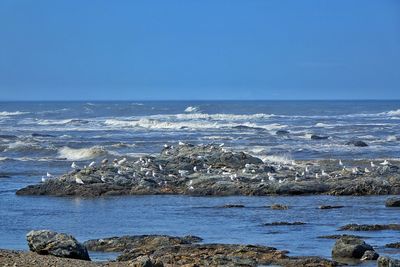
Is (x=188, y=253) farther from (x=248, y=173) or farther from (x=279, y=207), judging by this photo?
(x=248, y=173)

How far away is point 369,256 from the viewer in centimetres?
1509

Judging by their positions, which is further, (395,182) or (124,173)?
(124,173)

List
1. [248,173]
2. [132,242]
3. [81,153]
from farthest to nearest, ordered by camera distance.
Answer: [81,153], [248,173], [132,242]

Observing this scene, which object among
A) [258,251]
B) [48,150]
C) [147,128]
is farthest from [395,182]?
[147,128]

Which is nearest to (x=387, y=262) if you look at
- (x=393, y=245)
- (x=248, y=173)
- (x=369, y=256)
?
(x=369, y=256)

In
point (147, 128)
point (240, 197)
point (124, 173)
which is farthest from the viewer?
point (147, 128)

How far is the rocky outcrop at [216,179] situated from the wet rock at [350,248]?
10200 mm

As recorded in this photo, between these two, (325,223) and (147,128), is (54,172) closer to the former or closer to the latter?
(325,223)

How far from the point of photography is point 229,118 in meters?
96.9

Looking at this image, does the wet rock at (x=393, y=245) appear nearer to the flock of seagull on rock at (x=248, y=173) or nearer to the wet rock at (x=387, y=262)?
the wet rock at (x=387, y=262)

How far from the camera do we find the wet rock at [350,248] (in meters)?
15.2

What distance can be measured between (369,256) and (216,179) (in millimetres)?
12778

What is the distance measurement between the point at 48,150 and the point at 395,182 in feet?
77.0

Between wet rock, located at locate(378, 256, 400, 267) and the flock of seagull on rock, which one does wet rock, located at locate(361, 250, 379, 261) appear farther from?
the flock of seagull on rock
